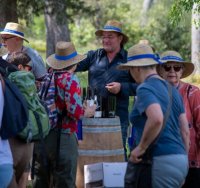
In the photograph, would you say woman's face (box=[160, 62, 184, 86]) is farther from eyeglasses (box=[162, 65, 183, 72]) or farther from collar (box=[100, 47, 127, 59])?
collar (box=[100, 47, 127, 59])

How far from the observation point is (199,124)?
5.66m

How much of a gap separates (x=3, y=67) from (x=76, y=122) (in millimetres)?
1186

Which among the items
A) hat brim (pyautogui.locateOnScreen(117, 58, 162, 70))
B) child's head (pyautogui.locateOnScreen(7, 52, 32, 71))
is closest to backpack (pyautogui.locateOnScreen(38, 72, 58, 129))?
child's head (pyautogui.locateOnScreen(7, 52, 32, 71))

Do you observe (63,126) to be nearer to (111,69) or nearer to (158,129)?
(111,69)

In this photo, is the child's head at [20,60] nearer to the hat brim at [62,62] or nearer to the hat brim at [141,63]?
the hat brim at [62,62]

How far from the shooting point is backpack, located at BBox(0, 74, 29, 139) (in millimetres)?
4348

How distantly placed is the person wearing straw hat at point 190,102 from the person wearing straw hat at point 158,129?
0.96 meters

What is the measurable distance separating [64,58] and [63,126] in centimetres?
70

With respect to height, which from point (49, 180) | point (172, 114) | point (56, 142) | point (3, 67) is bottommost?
point (49, 180)

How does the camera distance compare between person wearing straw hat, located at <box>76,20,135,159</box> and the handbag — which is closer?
the handbag

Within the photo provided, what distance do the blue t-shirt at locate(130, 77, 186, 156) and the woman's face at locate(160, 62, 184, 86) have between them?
1091 mm

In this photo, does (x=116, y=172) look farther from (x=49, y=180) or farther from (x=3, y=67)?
(x=3, y=67)

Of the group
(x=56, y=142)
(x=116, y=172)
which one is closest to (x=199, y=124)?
(x=116, y=172)

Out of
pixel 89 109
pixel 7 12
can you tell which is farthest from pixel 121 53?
pixel 7 12
